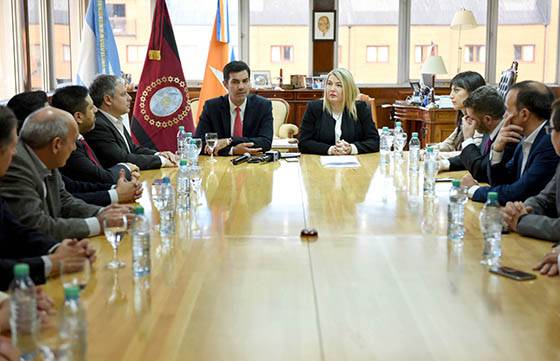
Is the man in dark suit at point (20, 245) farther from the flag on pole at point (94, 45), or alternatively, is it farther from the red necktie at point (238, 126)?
the flag on pole at point (94, 45)

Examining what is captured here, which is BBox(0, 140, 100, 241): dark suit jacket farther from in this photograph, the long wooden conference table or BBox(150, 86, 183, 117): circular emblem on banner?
BBox(150, 86, 183, 117): circular emblem on banner

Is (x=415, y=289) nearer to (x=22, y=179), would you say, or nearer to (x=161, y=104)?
(x=22, y=179)

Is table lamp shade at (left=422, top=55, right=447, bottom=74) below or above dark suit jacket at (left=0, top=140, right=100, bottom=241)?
above

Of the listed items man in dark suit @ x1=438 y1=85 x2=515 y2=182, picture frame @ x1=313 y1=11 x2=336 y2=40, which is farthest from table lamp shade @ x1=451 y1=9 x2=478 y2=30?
man in dark suit @ x1=438 y1=85 x2=515 y2=182

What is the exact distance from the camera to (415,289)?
2096 mm

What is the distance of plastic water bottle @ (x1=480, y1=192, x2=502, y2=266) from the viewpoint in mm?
2367

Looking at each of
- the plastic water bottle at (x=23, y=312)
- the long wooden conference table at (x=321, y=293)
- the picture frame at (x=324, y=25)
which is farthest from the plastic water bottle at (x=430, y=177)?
the picture frame at (x=324, y=25)

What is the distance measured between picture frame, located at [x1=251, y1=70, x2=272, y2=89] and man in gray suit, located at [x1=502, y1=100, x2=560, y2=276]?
719 centimetres

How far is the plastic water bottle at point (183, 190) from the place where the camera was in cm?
318

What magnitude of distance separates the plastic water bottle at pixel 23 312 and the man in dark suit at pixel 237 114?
3.62 m

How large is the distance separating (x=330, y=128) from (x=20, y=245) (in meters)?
3.18

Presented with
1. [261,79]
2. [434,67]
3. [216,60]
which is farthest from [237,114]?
[261,79]

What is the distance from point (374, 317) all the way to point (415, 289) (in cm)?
27

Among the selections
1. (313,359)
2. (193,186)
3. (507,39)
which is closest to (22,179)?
(193,186)
